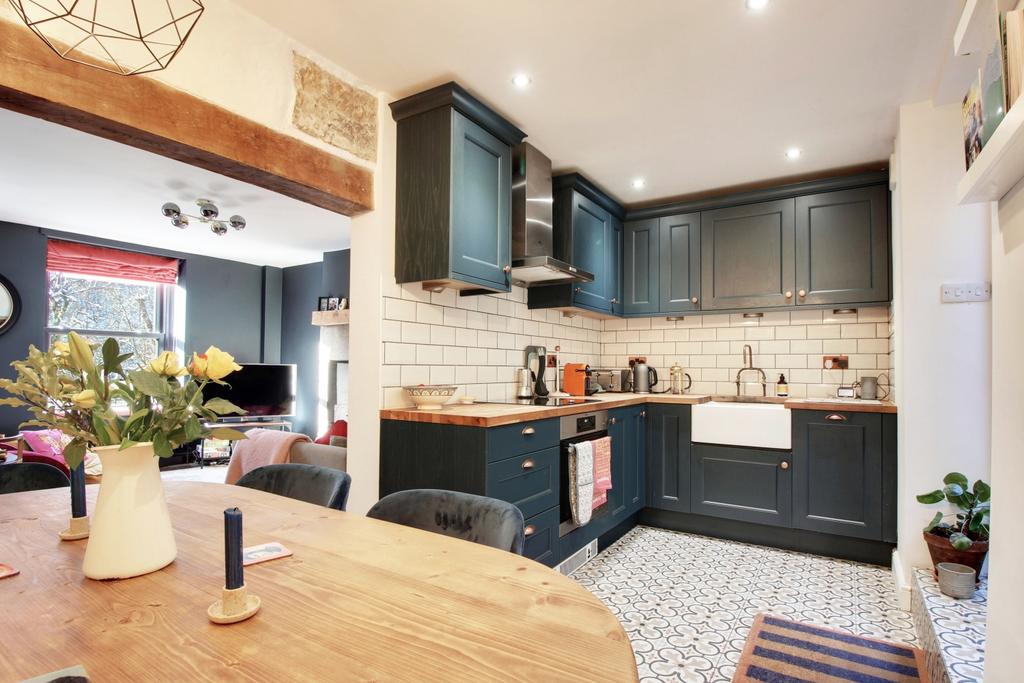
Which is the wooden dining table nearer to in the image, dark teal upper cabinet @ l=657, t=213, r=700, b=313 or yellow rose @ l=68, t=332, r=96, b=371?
yellow rose @ l=68, t=332, r=96, b=371

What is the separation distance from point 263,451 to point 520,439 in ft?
7.60

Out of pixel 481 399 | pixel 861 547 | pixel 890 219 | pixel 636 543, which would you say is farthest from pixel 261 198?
pixel 861 547

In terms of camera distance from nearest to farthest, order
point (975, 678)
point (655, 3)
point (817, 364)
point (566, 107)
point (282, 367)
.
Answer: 1. point (975, 678)
2. point (655, 3)
3. point (566, 107)
4. point (817, 364)
5. point (282, 367)

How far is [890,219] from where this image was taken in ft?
11.0

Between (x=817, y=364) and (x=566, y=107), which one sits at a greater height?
(x=566, y=107)

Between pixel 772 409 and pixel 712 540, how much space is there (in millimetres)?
949

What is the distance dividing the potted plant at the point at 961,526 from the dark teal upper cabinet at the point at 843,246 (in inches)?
54.1

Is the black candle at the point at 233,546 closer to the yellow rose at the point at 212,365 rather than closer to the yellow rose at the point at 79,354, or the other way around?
the yellow rose at the point at 212,365

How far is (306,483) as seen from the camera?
1681mm

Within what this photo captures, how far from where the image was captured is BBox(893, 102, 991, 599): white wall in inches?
97.2

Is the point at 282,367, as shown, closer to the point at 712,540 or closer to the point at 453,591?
the point at 712,540

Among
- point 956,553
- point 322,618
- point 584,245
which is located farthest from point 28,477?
point 956,553

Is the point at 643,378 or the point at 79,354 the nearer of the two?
the point at 79,354

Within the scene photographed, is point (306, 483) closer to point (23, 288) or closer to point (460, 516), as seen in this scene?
point (460, 516)
